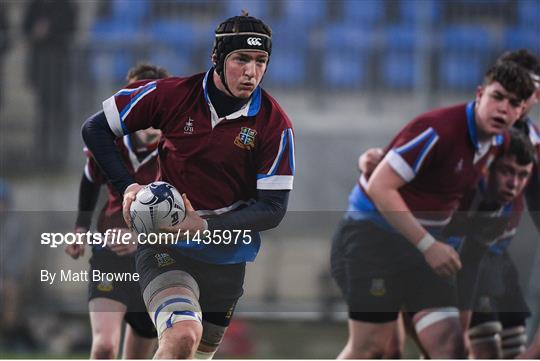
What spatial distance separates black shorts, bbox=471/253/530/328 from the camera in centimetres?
759

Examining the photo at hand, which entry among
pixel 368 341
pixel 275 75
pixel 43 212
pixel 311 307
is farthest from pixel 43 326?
pixel 368 341

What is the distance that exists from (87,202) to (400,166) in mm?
1765

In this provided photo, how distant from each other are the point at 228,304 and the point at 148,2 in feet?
27.0

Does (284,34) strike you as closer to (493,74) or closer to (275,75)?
(275,75)

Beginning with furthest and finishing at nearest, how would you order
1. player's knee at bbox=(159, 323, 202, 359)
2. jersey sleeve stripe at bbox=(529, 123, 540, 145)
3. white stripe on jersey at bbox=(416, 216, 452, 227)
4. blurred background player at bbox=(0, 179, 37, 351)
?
blurred background player at bbox=(0, 179, 37, 351), jersey sleeve stripe at bbox=(529, 123, 540, 145), white stripe on jersey at bbox=(416, 216, 452, 227), player's knee at bbox=(159, 323, 202, 359)

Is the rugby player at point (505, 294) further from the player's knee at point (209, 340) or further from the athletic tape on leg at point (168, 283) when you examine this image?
the athletic tape on leg at point (168, 283)

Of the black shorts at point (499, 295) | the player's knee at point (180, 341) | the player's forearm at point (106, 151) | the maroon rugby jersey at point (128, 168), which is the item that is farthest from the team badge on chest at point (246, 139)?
the black shorts at point (499, 295)

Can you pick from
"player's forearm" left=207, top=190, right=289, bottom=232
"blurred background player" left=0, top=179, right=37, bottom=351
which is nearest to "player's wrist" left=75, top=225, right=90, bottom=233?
"player's forearm" left=207, top=190, right=289, bottom=232

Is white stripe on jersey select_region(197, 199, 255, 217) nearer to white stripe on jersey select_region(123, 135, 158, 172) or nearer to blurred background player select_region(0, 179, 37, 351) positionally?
white stripe on jersey select_region(123, 135, 158, 172)

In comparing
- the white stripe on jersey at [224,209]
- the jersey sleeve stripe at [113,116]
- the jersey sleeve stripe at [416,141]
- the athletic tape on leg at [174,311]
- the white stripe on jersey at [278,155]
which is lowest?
the athletic tape on leg at [174,311]

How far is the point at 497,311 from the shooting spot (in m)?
7.66

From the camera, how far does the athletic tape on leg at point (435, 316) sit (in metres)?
Answer: 6.75

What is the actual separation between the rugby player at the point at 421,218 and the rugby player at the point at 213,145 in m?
1.22

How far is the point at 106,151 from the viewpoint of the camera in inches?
223
